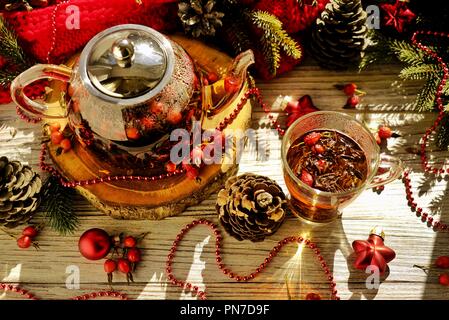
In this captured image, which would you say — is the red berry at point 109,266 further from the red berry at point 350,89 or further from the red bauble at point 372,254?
the red berry at point 350,89

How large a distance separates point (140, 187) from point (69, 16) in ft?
1.15

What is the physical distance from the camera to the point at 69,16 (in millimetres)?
921

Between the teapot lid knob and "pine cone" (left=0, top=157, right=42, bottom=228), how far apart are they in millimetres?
317

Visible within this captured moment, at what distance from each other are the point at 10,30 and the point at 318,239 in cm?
69

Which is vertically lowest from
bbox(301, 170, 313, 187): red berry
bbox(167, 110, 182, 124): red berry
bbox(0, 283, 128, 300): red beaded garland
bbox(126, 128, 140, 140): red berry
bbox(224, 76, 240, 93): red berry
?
bbox(0, 283, 128, 300): red beaded garland

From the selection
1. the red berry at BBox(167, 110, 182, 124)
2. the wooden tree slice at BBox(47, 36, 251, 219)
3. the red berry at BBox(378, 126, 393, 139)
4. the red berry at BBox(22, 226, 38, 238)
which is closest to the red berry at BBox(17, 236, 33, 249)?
the red berry at BBox(22, 226, 38, 238)

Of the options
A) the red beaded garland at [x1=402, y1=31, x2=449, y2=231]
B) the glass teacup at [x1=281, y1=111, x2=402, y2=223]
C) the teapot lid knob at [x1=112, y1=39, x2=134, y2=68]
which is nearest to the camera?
the teapot lid knob at [x1=112, y1=39, x2=134, y2=68]

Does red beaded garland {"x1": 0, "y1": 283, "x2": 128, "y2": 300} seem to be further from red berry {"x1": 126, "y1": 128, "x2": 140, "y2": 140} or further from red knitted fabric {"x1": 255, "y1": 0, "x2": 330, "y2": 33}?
red knitted fabric {"x1": 255, "y1": 0, "x2": 330, "y2": 33}

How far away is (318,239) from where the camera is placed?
0.92 meters

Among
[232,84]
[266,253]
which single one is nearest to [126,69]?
[232,84]

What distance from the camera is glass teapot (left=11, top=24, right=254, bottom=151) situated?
71cm

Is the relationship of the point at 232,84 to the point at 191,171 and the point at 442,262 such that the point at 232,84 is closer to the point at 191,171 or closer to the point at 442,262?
the point at 191,171

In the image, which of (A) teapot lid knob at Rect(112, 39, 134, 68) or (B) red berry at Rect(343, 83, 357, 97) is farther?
(B) red berry at Rect(343, 83, 357, 97)
